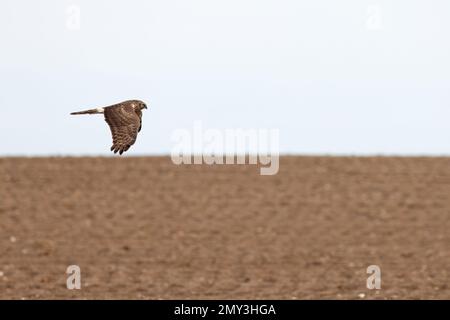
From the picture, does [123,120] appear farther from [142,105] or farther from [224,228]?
[224,228]

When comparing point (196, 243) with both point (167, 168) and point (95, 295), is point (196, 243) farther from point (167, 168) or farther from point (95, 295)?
point (167, 168)

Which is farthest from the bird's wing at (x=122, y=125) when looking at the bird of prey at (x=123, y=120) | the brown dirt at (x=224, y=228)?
the brown dirt at (x=224, y=228)

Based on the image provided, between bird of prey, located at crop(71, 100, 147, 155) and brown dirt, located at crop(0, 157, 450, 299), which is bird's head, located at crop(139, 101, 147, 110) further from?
brown dirt, located at crop(0, 157, 450, 299)

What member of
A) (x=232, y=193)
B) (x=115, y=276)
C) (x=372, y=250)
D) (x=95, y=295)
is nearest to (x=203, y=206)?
(x=232, y=193)

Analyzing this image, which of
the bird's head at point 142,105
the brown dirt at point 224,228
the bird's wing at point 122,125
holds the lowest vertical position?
the brown dirt at point 224,228

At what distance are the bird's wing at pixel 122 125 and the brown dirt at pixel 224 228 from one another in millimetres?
10459

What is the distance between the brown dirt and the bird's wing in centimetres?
1046

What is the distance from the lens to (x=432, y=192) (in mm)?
37156

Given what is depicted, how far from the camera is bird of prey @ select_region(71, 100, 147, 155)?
12521 millimetres

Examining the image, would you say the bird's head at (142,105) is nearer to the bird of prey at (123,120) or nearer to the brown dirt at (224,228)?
the bird of prey at (123,120)

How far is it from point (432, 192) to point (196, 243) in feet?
34.4

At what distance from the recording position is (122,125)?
505 inches

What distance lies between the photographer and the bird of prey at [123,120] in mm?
12521
